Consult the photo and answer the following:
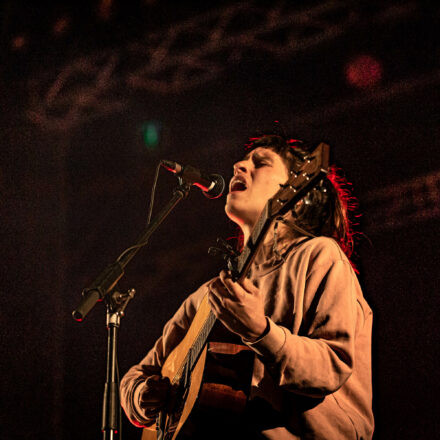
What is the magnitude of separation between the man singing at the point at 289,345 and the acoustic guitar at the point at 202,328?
0.03 m

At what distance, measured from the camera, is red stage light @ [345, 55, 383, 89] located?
2213 mm

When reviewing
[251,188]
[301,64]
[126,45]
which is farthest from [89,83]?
[251,188]

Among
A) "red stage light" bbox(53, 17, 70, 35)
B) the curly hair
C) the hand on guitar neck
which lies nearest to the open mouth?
the curly hair

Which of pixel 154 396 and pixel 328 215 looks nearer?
pixel 154 396

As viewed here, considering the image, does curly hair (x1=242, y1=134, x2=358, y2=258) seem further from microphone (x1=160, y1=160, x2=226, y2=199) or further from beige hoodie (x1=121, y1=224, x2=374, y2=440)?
microphone (x1=160, y1=160, x2=226, y2=199)

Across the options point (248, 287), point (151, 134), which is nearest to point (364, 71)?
point (151, 134)

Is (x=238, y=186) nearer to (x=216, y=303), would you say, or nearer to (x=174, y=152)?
(x=216, y=303)

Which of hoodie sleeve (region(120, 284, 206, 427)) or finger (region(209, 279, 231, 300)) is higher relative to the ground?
finger (region(209, 279, 231, 300))

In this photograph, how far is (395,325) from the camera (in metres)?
1.88

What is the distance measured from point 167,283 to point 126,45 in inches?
53.7

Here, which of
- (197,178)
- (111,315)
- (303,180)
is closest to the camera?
(303,180)

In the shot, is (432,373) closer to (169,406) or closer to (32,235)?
(169,406)

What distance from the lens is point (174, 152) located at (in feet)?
8.78

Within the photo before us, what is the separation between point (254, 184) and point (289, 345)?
73 cm
